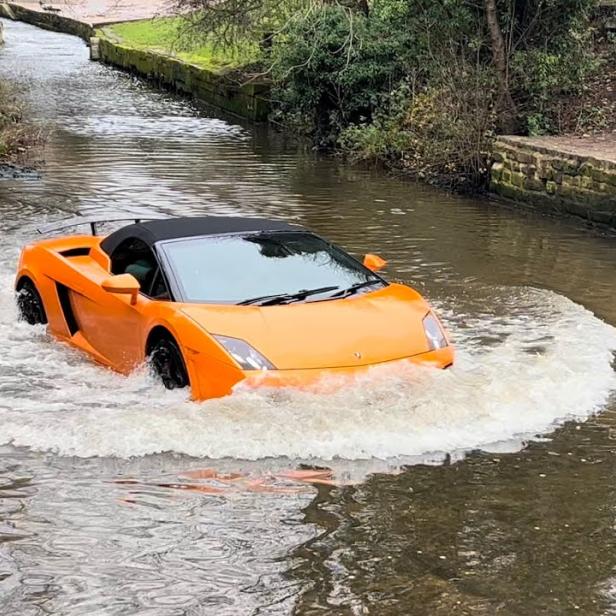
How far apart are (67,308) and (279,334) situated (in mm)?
2659

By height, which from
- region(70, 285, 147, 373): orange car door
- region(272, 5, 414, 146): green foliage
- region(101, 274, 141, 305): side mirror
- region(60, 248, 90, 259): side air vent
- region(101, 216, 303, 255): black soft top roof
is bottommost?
region(70, 285, 147, 373): orange car door

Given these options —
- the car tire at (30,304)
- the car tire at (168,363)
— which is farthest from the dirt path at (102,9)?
the car tire at (168,363)

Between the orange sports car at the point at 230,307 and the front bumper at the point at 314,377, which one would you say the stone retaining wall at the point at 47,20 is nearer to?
the orange sports car at the point at 230,307

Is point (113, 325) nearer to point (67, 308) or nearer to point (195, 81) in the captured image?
point (67, 308)

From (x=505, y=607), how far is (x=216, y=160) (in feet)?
56.8

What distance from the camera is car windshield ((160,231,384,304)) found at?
7.29 metres

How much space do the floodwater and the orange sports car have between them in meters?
0.18

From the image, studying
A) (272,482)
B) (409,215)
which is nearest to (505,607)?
(272,482)

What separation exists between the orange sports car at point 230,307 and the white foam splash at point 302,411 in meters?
0.16

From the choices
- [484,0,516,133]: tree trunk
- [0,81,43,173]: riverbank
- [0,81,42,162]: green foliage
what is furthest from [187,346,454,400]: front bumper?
[0,81,42,162]: green foliage

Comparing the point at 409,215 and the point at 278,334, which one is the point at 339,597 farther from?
the point at 409,215

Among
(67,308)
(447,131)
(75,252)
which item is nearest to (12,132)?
(447,131)

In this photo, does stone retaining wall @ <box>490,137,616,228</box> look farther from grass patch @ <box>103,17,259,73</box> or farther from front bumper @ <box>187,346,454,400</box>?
grass patch @ <box>103,17,259,73</box>

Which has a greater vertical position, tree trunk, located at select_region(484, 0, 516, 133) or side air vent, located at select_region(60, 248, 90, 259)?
tree trunk, located at select_region(484, 0, 516, 133)
